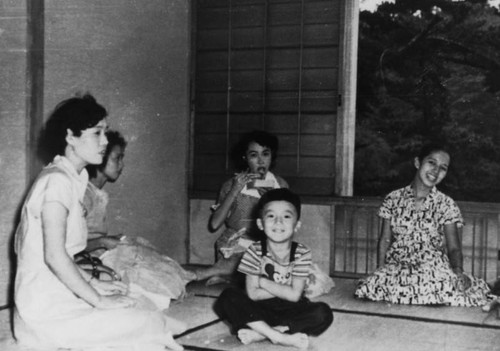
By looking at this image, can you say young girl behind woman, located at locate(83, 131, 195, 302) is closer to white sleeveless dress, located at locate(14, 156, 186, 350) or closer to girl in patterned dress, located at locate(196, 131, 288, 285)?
girl in patterned dress, located at locate(196, 131, 288, 285)

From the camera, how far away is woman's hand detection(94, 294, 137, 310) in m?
2.54

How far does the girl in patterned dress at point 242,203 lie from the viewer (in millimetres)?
4266

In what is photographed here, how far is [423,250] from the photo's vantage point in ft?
13.1

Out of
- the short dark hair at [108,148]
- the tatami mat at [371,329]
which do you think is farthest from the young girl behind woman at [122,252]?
the tatami mat at [371,329]

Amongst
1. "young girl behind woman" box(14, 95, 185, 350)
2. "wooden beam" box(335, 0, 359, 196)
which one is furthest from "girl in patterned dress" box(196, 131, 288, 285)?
"young girl behind woman" box(14, 95, 185, 350)

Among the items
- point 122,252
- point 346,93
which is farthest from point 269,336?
point 346,93

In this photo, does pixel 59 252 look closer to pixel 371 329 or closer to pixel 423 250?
pixel 371 329

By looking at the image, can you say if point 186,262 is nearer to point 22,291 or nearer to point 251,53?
point 251,53

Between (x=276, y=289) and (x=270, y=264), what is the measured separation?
14 cm

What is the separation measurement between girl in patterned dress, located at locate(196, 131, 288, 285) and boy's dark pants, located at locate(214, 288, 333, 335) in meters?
1.24

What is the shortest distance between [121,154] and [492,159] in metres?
4.70

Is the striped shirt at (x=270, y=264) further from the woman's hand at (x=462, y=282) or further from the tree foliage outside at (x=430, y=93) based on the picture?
the tree foliage outside at (x=430, y=93)

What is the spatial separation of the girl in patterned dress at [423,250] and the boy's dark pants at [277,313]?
1014 millimetres

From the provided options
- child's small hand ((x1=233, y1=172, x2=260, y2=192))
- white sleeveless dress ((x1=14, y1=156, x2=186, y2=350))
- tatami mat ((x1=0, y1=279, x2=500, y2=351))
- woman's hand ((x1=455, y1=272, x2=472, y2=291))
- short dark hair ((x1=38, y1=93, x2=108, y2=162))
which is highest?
short dark hair ((x1=38, y1=93, x2=108, y2=162))
